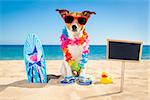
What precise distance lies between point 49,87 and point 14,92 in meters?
0.61

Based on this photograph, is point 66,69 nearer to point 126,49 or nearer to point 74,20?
point 74,20

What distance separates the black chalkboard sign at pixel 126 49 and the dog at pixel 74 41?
821 mm

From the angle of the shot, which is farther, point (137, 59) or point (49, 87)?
point (49, 87)

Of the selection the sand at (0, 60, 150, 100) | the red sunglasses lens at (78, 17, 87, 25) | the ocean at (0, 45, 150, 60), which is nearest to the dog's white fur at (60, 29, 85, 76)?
the red sunglasses lens at (78, 17, 87, 25)

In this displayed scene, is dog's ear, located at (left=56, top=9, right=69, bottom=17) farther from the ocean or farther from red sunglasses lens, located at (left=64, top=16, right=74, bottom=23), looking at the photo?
the ocean

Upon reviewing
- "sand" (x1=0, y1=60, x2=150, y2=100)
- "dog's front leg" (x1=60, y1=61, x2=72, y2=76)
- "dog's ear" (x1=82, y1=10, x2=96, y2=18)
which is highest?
→ "dog's ear" (x1=82, y1=10, x2=96, y2=18)

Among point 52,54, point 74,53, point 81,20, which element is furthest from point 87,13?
point 52,54

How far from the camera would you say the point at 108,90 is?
15.7 ft

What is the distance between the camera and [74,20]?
5238 mm

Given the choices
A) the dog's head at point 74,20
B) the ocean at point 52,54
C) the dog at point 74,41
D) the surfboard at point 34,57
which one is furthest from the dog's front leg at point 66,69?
the ocean at point 52,54

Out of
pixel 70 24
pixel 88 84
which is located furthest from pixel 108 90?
pixel 70 24

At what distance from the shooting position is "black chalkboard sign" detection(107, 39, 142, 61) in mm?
4555

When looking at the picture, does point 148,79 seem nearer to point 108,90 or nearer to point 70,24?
point 108,90

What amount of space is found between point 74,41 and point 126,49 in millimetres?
1064
